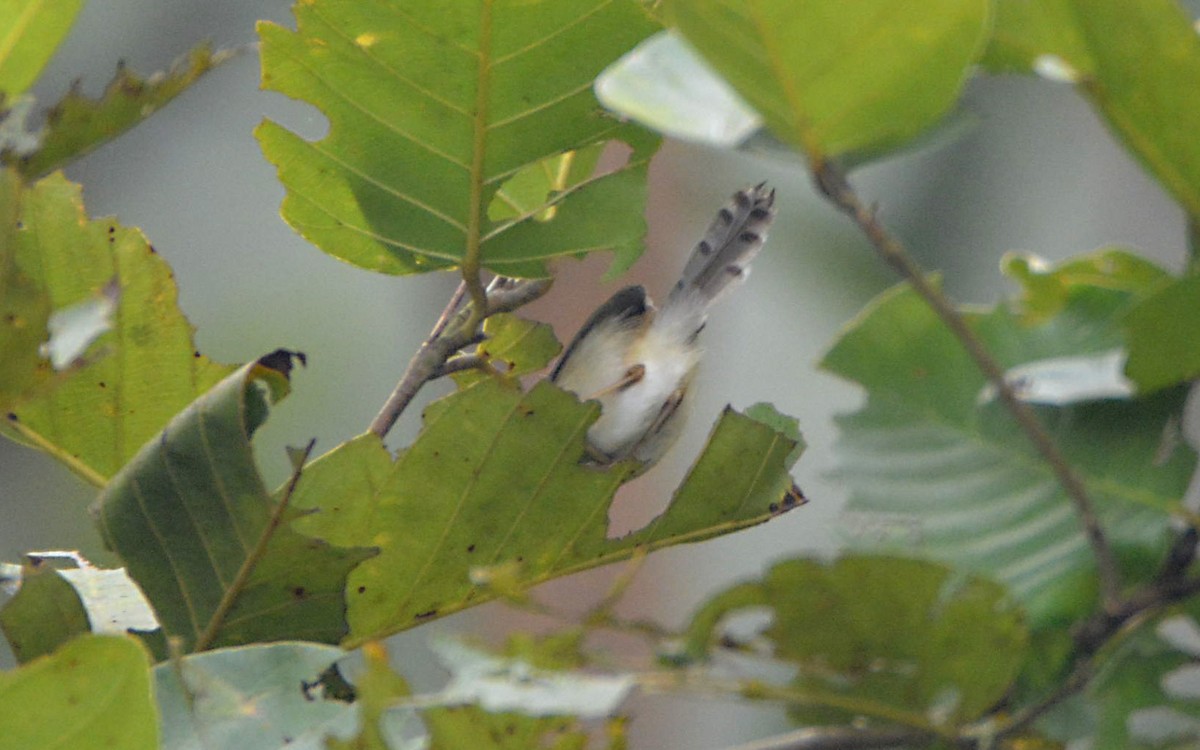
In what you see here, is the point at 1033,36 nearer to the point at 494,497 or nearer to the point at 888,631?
the point at 888,631

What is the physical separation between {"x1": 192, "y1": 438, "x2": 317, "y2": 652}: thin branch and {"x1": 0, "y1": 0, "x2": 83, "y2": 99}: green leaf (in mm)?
241

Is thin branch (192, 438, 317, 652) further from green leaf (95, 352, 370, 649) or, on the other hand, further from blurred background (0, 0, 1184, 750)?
blurred background (0, 0, 1184, 750)

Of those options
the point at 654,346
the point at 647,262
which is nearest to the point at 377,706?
the point at 654,346

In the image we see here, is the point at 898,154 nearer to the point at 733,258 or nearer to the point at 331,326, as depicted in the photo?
the point at 733,258

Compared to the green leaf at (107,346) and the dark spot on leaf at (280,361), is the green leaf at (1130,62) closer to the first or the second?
the dark spot on leaf at (280,361)

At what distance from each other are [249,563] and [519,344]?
11.7 inches

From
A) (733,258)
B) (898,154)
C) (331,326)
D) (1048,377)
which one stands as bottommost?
(331,326)

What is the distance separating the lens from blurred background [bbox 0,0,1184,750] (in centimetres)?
320

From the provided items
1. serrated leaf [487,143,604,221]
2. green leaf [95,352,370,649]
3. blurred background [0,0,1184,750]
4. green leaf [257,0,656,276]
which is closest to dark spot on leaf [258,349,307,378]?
green leaf [95,352,370,649]

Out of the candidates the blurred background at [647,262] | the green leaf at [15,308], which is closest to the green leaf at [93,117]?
the green leaf at [15,308]

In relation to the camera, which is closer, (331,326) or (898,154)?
(898,154)

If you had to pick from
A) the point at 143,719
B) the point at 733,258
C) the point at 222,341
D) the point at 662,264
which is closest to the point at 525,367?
the point at 733,258

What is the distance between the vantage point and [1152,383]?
44 cm

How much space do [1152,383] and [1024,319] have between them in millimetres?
51
